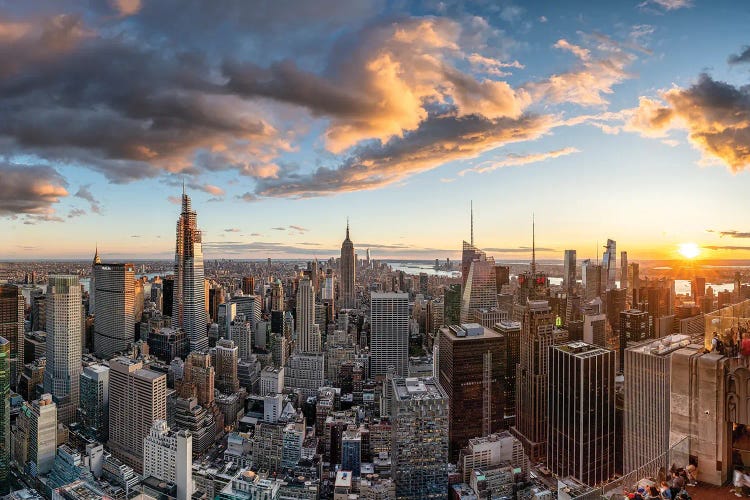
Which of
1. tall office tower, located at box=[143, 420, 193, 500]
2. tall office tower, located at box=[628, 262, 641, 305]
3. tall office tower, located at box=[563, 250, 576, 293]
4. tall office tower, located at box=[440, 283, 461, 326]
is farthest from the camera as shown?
tall office tower, located at box=[440, 283, 461, 326]

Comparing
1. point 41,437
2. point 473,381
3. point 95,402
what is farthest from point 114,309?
point 473,381

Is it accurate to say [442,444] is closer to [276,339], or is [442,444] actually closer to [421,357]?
[421,357]

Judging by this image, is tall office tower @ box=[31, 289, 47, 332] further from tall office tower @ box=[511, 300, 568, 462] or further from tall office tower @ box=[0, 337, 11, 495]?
tall office tower @ box=[511, 300, 568, 462]

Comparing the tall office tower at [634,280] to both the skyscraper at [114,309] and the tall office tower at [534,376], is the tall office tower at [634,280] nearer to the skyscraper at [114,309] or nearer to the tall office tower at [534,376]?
the tall office tower at [534,376]

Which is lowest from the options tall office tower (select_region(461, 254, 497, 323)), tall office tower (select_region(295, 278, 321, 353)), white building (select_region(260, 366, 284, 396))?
white building (select_region(260, 366, 284, 396))

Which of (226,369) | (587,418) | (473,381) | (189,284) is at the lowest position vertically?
(226,369)

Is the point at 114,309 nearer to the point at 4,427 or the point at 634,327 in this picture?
the point at 4,427

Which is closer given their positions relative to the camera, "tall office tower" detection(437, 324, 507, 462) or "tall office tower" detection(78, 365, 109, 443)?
"tall office tower" detection(78, 365, 109, 443)

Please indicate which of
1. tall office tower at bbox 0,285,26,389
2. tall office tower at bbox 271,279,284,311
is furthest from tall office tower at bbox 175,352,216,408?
tall office tower at bbox 271,279,284,311
